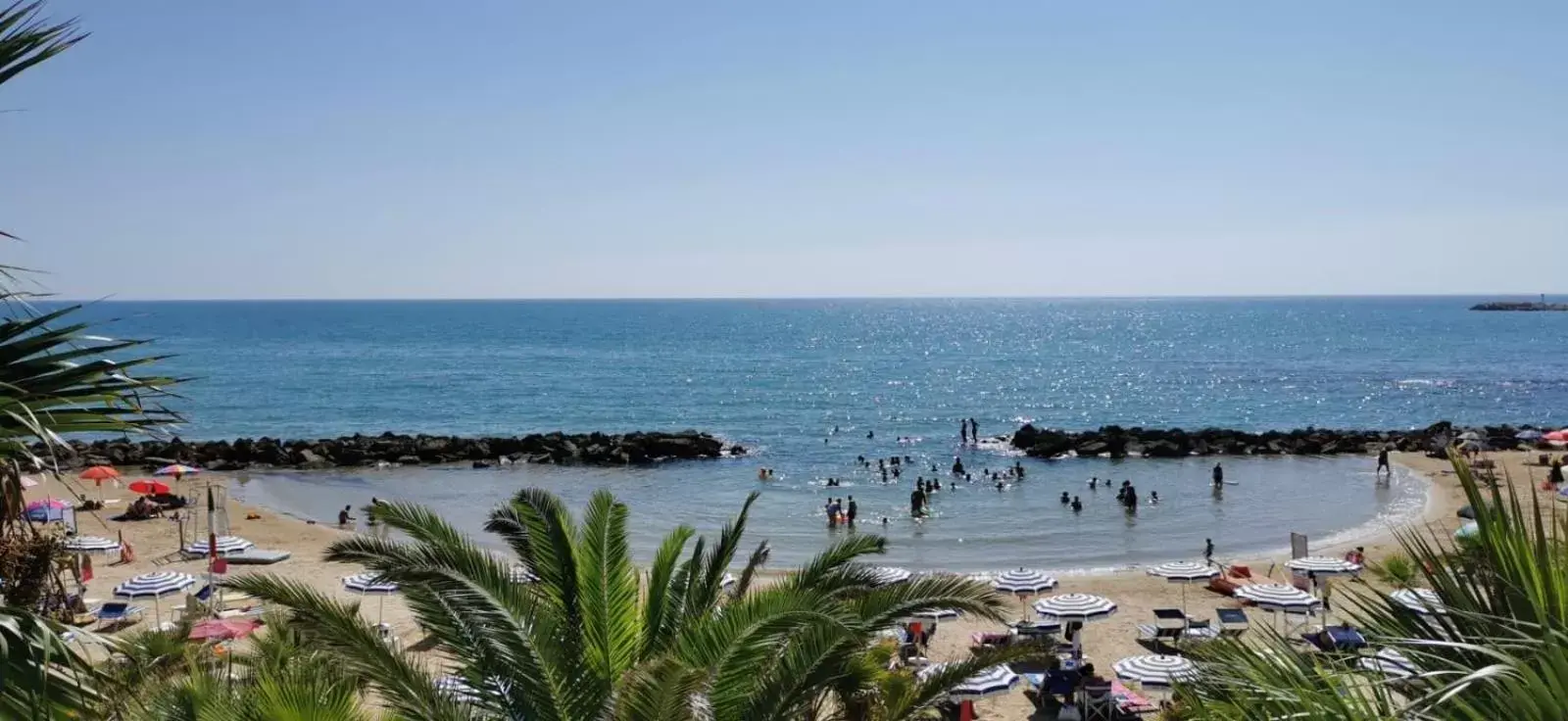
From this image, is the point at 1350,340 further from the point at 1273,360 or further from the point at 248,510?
the point at 248,510

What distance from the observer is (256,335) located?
16025 centimetres

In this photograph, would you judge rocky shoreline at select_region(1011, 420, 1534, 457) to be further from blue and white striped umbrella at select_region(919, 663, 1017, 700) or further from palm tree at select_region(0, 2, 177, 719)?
palm tree at select_region(0, 2, 177, 719)

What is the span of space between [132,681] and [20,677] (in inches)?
244

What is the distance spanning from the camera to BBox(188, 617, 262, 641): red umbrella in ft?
55.0

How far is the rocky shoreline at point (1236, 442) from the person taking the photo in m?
49.0

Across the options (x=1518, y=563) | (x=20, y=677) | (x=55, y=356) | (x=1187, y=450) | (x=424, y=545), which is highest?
(x=55, y=356)

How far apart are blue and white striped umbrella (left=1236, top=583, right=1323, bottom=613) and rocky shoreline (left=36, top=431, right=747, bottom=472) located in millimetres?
32154

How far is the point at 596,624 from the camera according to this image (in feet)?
28.7

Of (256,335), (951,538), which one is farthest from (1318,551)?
(256,335)

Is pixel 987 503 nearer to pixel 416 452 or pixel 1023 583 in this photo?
pixel 1023 583

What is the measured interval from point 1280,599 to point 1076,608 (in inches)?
136

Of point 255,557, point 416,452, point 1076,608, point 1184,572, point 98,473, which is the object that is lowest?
point 416,452

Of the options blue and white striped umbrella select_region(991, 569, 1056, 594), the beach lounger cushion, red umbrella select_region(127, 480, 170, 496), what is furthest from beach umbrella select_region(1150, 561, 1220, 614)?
red umbrella select_region(127, 480, 170, 496)

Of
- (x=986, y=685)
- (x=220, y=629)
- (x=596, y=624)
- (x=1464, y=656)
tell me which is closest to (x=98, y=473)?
(x=220, y=629)
